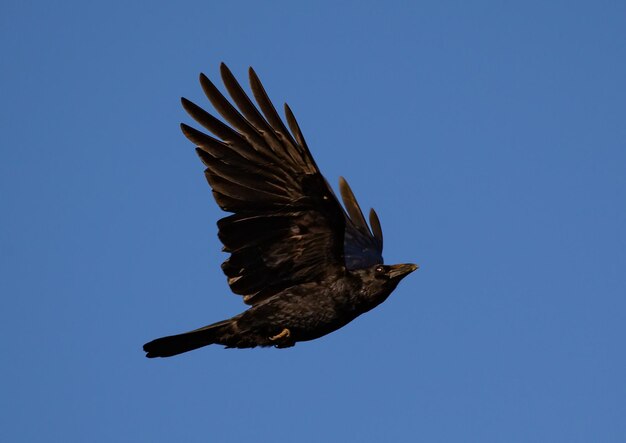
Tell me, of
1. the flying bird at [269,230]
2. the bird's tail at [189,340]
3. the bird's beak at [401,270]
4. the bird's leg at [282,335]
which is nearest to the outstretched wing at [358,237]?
the bird's beak at [401,270]

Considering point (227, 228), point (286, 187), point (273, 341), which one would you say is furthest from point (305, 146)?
point (273, 341)

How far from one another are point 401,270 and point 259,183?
192cm

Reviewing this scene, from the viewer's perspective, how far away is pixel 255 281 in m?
11.1

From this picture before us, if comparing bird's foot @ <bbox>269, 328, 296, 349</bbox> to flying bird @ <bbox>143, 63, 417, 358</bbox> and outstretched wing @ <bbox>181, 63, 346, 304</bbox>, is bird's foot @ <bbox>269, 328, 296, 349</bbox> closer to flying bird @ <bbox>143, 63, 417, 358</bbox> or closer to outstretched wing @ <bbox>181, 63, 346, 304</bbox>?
flying bird @ <bbox>143, 63, 417, 358</bbox>

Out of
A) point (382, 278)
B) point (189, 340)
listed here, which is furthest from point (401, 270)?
point (189, 340)

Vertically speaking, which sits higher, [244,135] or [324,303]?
[244,135]

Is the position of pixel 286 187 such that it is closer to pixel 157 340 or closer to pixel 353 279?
pixel 353 279

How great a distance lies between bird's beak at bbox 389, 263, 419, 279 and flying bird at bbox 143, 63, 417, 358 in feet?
1.75

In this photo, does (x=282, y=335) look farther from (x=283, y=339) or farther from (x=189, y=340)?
(x=189, y=340)

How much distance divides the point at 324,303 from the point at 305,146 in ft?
5.24

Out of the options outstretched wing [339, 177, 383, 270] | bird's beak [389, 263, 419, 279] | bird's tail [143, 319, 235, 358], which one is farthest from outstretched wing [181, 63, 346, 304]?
outstretched wing [339, 177, 383, 270]

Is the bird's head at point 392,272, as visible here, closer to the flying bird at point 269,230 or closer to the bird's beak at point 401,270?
the bird's beak at point 401,270

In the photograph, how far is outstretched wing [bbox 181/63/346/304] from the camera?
35.2ft

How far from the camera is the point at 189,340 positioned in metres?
11.1
